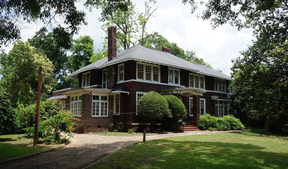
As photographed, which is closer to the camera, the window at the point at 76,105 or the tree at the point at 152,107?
the tree at the point at 152,107

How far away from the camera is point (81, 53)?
1852 inches

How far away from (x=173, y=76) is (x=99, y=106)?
27.1 feet

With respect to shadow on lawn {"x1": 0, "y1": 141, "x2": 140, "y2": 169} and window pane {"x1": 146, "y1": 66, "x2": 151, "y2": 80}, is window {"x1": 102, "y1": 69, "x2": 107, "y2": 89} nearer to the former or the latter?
window pane {"x1": 146, "y1": 66, "x2": 151, "y2": 80}

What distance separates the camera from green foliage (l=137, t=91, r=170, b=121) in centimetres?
1861

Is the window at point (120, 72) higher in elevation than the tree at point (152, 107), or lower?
higher

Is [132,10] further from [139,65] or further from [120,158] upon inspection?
[120,158]

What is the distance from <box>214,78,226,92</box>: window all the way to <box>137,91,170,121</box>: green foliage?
42.2 feet

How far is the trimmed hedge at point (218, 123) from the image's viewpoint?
75.2ft

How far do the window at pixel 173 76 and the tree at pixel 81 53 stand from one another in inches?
1033

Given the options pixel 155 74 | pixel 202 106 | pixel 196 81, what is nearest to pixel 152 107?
pixel 155 74

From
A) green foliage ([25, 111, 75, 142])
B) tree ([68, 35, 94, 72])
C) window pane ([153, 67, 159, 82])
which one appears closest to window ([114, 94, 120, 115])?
window pane ([153, 67, 159, 82])

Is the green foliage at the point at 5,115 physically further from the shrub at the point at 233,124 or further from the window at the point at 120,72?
the shrub at the point at 233,124

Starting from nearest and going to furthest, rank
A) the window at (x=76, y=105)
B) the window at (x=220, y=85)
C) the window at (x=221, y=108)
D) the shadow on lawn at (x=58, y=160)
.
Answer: the shadow on lawn at (x=58, y=160)
the window at (x=76, y=105)
the window at (x=221, y=108)
the window at (x=220, y=85)

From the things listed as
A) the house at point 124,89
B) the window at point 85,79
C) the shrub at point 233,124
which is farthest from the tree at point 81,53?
the shrub at point 233,124
